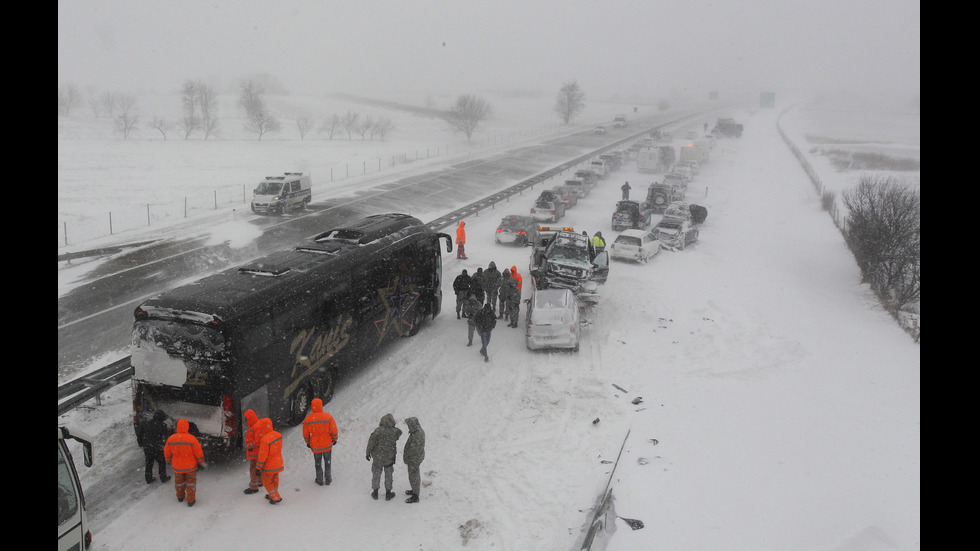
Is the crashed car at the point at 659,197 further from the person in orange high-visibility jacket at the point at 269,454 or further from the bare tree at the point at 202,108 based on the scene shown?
the bare tree at the point at 202,108

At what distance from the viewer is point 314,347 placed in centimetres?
1302

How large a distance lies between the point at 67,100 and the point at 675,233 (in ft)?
327

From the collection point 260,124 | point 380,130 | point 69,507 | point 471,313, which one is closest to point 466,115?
point 380,130

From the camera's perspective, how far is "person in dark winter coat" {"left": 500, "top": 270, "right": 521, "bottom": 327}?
62.3 feet

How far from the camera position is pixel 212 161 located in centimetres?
6325

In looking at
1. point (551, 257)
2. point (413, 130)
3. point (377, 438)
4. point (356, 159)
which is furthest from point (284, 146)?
point (377, 438)

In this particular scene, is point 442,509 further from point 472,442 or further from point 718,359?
point 718,359

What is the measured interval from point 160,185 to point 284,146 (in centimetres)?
3100

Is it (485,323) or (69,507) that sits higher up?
(485,323)

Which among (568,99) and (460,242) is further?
(568,99)

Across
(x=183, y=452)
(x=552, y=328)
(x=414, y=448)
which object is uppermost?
(x=552, y=328)

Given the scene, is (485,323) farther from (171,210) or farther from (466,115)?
(466,115)

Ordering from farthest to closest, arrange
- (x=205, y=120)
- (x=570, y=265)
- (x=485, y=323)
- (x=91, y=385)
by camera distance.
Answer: (x=205, y=120), (x=570, y=265), (x=485, y=323), (x=91, y=385)

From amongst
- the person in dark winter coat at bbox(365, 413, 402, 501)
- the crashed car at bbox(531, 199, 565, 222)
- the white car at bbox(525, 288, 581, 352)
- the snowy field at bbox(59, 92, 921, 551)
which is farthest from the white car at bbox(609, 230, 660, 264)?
the person in dark winter coat at bbox(365, 413, 402, 501)
